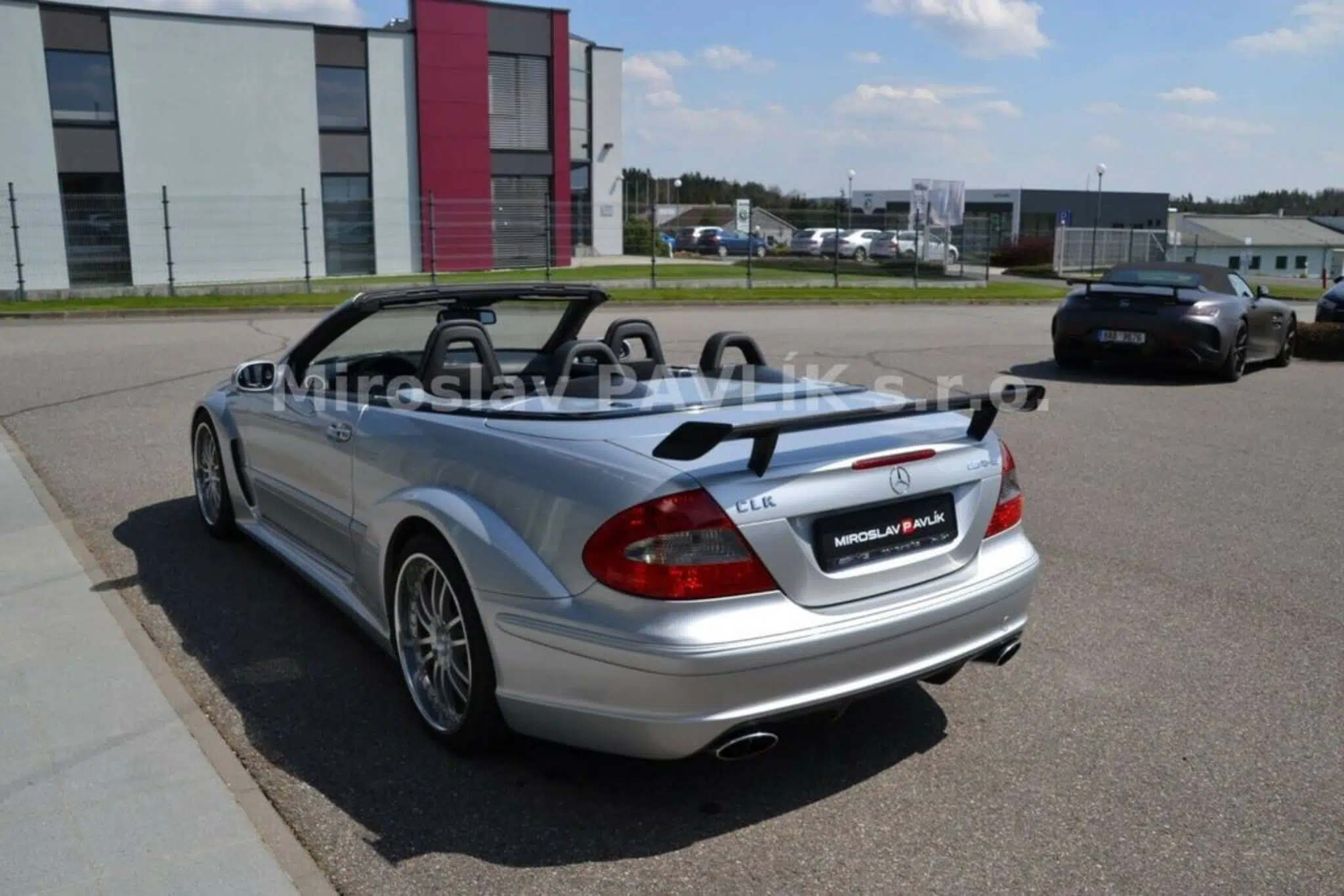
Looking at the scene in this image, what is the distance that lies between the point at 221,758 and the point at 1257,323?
13.2 metres

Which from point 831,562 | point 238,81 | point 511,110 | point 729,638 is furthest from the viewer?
point 511,110

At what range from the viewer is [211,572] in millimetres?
5566

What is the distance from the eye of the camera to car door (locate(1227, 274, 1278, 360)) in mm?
13534

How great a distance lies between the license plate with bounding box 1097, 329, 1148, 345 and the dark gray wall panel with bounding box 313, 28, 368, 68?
28377 mm

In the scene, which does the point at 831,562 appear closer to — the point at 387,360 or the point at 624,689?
the point at 624,689

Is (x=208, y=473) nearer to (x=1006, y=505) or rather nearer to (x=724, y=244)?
(x=1006, y=505)

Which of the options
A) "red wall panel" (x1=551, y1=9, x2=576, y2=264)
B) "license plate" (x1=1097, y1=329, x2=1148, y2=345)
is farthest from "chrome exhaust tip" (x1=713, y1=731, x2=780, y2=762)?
"red wall panel" (x1=551, y1=9, x2=576, y2=264)

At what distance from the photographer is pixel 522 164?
131 ft

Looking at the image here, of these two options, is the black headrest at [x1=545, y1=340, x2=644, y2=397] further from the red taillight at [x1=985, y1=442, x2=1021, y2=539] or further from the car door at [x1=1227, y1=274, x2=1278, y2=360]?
the car door at [x1=1227, y1=274, x2=1278, y2=360]

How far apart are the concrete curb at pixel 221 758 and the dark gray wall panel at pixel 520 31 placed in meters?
35.8

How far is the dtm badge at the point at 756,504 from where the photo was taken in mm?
3168

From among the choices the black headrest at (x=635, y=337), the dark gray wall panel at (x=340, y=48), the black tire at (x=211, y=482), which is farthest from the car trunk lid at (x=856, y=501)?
the dark gray wall panel at (x=340, y=48)

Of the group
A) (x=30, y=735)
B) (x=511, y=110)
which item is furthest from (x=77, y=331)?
(x=511, y=110)

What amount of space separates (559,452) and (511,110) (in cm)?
3836
